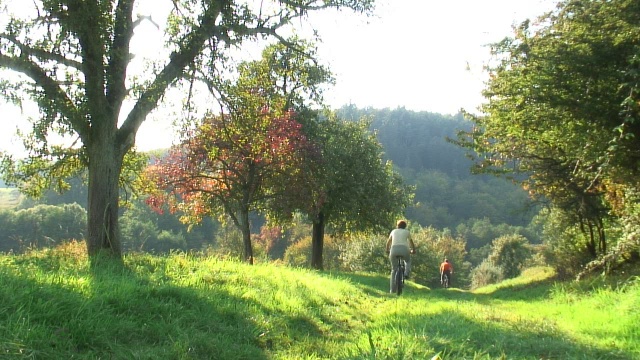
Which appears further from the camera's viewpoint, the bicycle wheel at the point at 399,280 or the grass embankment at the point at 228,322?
the bicycle wheel at the point at 399,280

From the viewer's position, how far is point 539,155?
1645 centimetres

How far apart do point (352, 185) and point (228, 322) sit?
61.2 ft

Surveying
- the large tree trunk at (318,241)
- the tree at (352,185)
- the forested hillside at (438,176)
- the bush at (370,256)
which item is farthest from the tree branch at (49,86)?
the forested hillside at (438,176)

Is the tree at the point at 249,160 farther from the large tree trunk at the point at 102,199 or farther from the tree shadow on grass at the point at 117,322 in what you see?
the tree shadow on grass at the point at 117,322

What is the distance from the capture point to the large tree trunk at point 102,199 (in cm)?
880

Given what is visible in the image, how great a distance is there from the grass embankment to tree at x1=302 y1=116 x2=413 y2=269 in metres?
14.0

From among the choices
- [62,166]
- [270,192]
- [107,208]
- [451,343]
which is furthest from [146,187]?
[451,343]

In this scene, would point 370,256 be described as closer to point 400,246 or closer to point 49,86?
point 400,246

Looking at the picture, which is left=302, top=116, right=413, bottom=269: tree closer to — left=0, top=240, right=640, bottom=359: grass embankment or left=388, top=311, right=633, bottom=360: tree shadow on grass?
left=0, top=240, right=640, bottom=359: grass embankment

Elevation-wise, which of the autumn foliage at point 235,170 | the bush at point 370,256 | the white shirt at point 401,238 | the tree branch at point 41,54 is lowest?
the bush at point 370,256

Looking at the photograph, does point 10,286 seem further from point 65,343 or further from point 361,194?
point 361,194

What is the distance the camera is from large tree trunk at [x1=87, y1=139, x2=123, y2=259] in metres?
8.80

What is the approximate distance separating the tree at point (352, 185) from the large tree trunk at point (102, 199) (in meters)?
13.1

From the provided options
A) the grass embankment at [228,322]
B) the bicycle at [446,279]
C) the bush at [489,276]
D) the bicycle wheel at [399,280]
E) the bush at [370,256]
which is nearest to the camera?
the grass embankment at [228,322]
